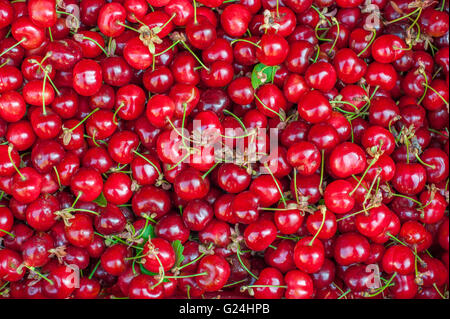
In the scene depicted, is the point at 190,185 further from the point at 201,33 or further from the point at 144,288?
the point at 201,33

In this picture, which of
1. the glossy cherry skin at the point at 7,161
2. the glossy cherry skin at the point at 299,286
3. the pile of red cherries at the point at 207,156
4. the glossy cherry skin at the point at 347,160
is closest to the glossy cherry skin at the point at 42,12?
the pile of red cherries at the point at 207,156

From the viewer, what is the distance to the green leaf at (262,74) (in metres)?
1.27

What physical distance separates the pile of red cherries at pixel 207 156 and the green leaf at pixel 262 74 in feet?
0.04

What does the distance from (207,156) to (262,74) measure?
11.7 inches

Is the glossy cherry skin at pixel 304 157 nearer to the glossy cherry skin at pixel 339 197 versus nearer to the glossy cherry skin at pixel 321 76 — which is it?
the glossy cherry skin at pixel 339 197

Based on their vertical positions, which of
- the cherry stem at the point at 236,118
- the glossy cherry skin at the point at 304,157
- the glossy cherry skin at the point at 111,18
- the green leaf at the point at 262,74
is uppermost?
the glossy cherry skin at the point at 111,18

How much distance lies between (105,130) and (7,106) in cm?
28

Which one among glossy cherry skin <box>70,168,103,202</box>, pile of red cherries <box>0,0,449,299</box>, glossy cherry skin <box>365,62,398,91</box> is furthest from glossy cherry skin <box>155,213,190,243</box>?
glossy cherry skin <box>365,62,398,91</box>

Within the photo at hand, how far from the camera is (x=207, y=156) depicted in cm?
122

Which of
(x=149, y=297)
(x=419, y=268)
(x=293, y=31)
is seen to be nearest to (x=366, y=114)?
(x=293, y=31)

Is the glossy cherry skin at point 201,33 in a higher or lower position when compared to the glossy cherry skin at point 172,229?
higher

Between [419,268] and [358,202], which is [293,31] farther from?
[419,268]

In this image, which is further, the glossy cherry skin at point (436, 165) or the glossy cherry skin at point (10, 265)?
the glossy cherry skin at point (436, 165)
